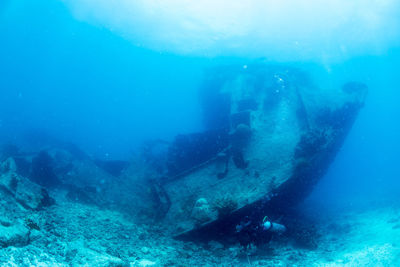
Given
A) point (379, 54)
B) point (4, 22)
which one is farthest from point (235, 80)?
point (4, 22)

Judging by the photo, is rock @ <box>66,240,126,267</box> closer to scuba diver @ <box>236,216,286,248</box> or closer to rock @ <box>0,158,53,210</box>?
rock @ <box>0,158,53,210</box>

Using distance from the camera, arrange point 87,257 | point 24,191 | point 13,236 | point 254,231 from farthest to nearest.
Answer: point 254,231
point 24,191
point 87,257
point 13,236

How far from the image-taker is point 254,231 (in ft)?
21.4

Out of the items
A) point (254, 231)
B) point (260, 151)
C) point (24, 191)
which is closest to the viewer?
point (24, 191)

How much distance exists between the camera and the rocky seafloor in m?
4.31

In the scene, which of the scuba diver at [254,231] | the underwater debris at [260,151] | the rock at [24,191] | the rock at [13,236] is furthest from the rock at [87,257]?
the scuba diver at [254,231]

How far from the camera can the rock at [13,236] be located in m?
3.89

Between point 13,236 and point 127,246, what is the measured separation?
7.89 ft

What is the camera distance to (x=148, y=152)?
12.2 m

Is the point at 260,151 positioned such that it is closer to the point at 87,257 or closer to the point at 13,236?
the point at 87,257

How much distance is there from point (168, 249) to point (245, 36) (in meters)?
27.5

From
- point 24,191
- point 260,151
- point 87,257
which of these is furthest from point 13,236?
point 260,151

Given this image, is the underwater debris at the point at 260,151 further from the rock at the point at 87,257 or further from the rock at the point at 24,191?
the rock at the point at 24,191

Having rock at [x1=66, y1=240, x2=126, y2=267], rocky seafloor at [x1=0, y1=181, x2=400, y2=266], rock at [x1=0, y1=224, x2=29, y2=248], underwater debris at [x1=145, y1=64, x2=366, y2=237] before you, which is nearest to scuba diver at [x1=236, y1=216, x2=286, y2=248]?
rocky seafloor at [x1=0, y1=181, x2=400, y2=266]
